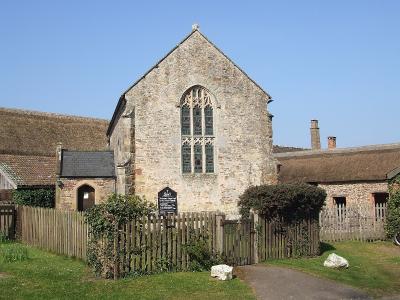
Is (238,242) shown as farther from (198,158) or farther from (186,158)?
(198,158)

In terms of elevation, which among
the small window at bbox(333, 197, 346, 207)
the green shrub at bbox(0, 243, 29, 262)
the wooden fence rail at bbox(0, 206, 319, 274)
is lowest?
the green shrub at bbox(0, 243, 29, 262)

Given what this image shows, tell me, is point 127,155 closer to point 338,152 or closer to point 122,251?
point 122,251

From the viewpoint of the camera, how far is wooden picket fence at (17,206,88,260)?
1564 cm

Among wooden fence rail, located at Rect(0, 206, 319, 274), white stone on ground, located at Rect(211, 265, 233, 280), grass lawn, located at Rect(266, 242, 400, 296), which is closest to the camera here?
white stone on ground, located at Rect(211, 265, 233, 280)

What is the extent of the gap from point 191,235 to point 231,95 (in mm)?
13556

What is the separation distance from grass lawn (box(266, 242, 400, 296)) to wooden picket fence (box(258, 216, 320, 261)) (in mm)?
364

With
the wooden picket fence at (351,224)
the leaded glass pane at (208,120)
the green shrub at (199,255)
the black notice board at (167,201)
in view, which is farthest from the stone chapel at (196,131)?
the green shrub at (199,255)

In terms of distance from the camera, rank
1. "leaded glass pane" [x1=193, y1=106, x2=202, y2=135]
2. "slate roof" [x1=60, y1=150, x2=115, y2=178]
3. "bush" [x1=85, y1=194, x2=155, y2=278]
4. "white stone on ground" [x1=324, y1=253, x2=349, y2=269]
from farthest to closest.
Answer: "slate roof" [x1=60, y1=150, x2=115, y2=178], "leaded glass pane" [x1=193, y1=106, x2=202, y2=135], "white stone on ground" [x1=324, y1=253, x2=349, y2=269], "bush" [x1=85, y1=194, x2=155, y2=278]

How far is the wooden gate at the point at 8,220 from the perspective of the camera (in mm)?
22531

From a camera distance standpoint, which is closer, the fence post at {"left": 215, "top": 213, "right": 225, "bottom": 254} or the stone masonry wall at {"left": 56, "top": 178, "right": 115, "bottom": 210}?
the fence post at {"left": 215, "top": 213, "right": 225, "bottom": 254}

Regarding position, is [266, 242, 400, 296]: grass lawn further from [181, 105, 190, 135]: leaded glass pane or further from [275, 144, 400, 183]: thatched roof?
[181, 105, 190, 135]: leaded glass pane

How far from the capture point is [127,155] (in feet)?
78.2

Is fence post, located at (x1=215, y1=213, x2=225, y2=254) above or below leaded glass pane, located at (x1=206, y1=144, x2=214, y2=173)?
below

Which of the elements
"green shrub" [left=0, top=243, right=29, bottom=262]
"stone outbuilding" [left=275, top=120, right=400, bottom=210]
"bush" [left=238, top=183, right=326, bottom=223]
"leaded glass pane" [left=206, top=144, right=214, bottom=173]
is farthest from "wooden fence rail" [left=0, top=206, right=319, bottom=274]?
"stone outbuilding" [left=275, top=120, right=400, bottom=210]
